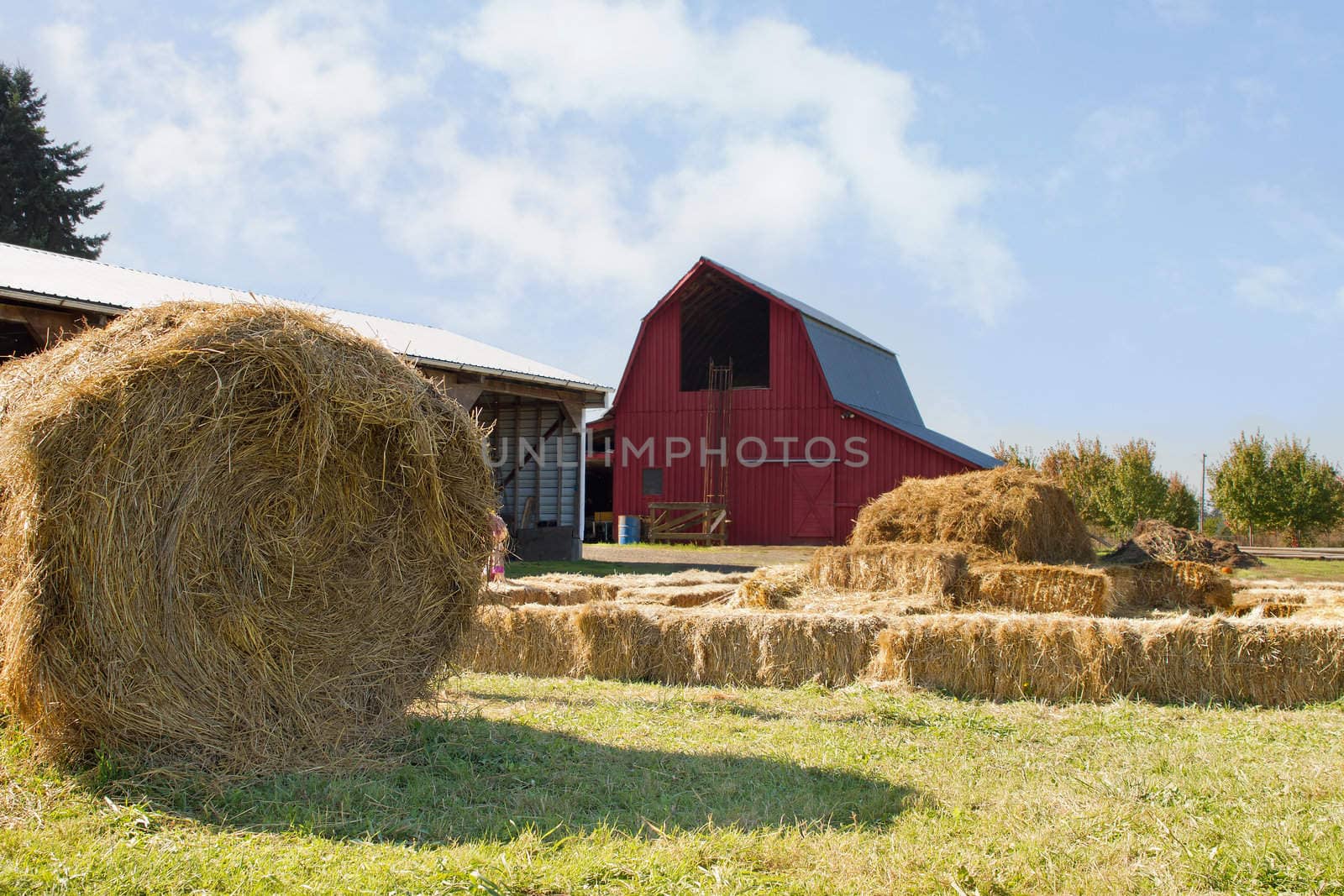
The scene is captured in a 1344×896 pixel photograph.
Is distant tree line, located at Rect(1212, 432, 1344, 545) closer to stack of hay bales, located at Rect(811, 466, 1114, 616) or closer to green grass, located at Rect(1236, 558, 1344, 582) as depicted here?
green grass, located at Rect(1236, 558, 1344, 582)

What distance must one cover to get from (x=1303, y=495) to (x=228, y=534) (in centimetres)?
4464

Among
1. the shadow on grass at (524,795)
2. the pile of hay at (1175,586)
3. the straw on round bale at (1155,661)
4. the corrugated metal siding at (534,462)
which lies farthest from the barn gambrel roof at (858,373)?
the shadow on grass at (524,795)

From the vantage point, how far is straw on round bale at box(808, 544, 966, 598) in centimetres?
990

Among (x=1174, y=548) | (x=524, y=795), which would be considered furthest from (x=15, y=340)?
(x=1174, y=548)

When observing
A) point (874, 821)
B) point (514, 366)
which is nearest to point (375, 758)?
point (874, 821)

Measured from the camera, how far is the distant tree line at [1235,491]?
38.9 metres

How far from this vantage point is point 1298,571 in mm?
21734

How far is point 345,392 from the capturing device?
5375 millimetres

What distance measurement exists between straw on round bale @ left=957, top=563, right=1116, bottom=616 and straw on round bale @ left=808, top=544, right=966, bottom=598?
18 centimetres

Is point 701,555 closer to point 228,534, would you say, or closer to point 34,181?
point 228,534

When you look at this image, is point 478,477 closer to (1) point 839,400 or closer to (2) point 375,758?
(2) point 375,758

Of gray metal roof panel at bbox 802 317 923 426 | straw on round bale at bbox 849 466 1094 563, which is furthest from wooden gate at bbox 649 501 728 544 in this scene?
straw on round bale at bbox 849 466 1094 563

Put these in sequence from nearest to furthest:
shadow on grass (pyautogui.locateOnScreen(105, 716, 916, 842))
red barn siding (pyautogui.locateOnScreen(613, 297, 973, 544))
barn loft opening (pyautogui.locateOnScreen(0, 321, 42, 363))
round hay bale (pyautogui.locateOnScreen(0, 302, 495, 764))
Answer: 1. shadow on grass (pyautogui.locateOnScreen(105, 716, 916, 842))
2. round hay bale (pyautogui.locateOnScreen(0, 302, 495, 764))
3. barn loft opening (pyautogui.locateOnScreen(0, 321, 42, 363))
4. red barn siding (pyautogui.locateOnScreen(613, 297, 973, 544))

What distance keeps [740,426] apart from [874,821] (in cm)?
2536
